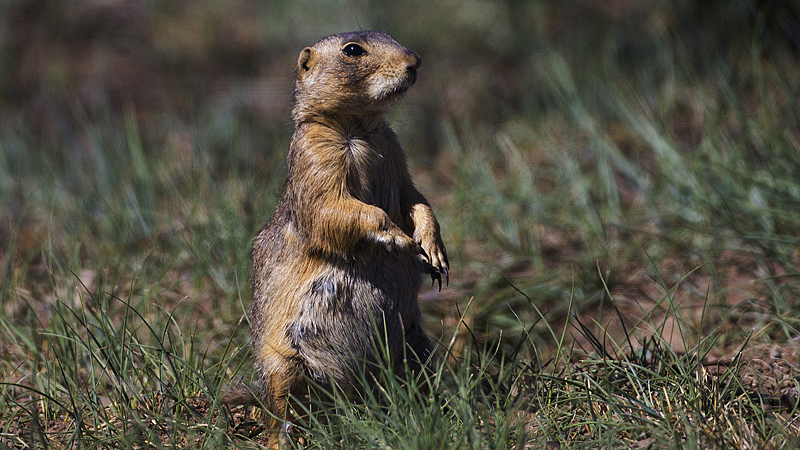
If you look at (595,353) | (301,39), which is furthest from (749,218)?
(301,39)

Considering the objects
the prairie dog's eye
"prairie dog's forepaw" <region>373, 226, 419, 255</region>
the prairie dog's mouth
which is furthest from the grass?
the prairie dog's eye

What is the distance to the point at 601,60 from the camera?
20.3 feet

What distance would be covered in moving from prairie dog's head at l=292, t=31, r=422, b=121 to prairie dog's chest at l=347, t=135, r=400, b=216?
0.46ft

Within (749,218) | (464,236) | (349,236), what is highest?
(349,236)

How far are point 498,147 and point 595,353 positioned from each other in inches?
120

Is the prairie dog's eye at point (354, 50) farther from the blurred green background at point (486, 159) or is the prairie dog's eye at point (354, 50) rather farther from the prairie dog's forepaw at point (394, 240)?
the blurred green background at point (486, 159)

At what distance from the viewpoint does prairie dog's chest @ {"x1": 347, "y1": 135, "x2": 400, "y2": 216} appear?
296 centimetres

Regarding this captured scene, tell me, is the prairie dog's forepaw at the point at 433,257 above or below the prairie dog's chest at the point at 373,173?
below

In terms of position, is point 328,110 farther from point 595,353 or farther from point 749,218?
point 749,218

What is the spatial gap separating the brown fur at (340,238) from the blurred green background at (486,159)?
1.31 ft

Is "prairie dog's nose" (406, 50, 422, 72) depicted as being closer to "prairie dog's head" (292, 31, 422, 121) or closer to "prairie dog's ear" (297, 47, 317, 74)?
"prairie dog's head" (292, 31, 422, 121)

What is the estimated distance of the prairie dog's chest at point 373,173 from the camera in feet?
9.71

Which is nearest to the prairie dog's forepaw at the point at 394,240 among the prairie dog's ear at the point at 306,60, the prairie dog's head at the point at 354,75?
the prairie dog's head at the point at 354,75

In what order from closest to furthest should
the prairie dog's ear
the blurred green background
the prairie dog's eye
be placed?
1. the prairie dog's eye
2. the prairie dog's ear
3. the blurred green background
